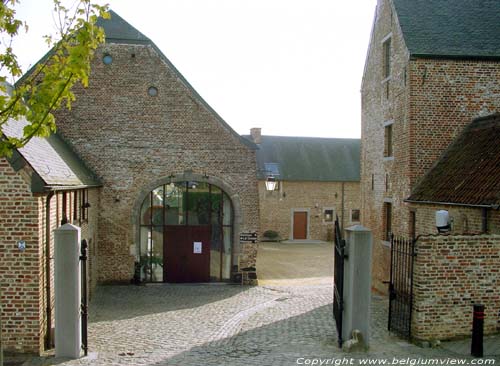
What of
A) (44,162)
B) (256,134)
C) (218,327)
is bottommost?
(218,327)

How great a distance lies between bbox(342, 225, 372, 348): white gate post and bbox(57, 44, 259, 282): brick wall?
9005 mm

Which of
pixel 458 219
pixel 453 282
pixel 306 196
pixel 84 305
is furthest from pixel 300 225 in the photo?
pixel 84 305

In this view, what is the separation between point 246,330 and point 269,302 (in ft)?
11.8

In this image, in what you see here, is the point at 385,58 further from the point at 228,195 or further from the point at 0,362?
the point at 0,362

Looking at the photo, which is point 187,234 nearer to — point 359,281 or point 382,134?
point 382,134

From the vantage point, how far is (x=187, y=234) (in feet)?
57.1

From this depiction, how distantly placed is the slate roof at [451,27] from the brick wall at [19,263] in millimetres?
10550

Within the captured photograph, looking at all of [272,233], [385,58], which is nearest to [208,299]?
[385,58]

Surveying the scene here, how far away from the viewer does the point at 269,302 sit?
14.6 metres

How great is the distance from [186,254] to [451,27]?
11.2 meters

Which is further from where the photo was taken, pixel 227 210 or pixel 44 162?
pixel 227 210

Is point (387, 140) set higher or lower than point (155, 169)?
higher

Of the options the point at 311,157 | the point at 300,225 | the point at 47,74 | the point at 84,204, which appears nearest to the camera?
the point at 47,74

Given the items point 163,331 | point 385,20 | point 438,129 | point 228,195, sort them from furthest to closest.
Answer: point 228,195, point 385,20, point 438,129, point 163,331
